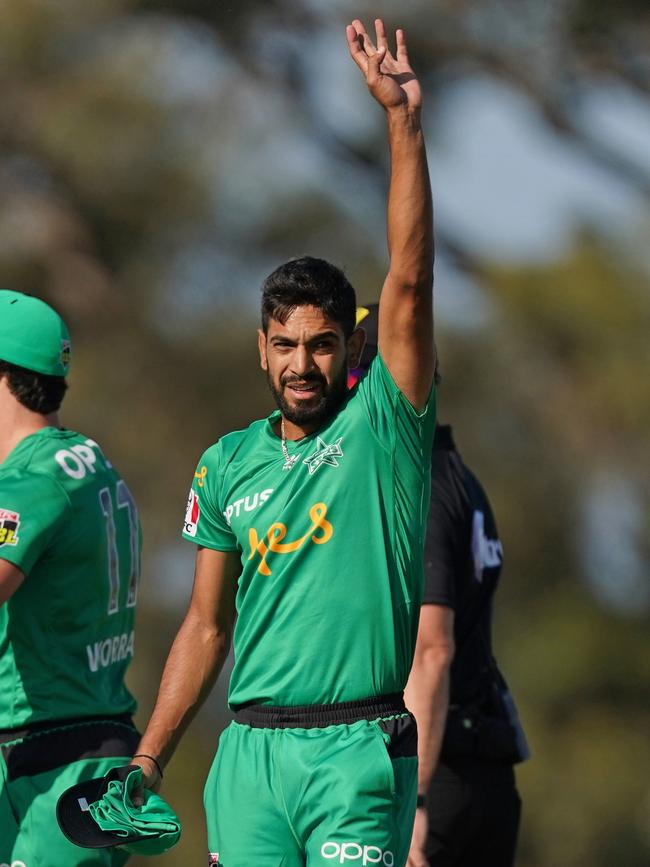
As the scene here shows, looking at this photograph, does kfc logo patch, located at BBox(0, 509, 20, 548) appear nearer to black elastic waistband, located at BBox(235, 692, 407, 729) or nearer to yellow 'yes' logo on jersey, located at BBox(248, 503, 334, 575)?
yellow 'yes' logo on jersey, located at BBox(248, 503, 334, 575)

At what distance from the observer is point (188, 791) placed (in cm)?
1258

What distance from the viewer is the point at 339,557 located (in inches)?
157

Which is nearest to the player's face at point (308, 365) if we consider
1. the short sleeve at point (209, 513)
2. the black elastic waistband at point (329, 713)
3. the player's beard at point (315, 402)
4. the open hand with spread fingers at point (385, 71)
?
the player's beard at point (315, 402)

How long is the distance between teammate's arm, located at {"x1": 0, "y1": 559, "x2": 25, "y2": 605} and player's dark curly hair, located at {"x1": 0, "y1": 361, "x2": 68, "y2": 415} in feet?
1.82

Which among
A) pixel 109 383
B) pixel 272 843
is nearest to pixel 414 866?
pixel 272 843

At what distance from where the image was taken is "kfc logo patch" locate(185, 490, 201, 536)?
4.34 m

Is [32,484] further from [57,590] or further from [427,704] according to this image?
[427,704]

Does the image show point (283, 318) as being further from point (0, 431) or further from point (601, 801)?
point (601, 801)

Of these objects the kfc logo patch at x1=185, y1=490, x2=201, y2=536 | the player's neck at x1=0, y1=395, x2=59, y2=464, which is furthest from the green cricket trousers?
the player's neck at x1=0, y1=395, x2=59, y2=464

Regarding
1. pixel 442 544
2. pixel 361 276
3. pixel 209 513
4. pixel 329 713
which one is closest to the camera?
pixel 329 713

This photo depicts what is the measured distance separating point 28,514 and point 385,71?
1638 millimetres

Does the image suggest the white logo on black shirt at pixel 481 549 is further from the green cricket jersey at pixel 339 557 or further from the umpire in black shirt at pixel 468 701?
the green cricket jersey at pixel 339 557

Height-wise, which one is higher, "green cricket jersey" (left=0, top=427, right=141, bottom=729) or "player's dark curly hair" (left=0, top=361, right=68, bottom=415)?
"player's dark curly hair" (left=0, top=361, right=68, bottom=415)

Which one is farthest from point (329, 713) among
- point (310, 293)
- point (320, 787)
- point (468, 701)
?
point (468, 701)
